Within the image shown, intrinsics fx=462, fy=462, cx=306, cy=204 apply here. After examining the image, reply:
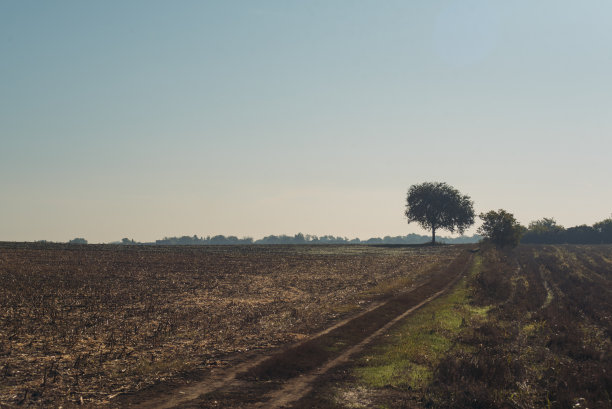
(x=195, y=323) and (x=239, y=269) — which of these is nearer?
(x=195, y=323)

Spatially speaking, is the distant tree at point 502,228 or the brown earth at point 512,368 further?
the distant tree at point 502,228

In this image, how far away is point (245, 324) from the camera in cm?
2400

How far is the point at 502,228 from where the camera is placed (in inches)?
3782

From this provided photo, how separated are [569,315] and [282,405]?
21.5 m

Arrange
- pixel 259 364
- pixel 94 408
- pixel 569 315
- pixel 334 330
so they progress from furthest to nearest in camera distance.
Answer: pixel 569 315 < pixel 334 330 < pixel 259 364 < pixel 94 408

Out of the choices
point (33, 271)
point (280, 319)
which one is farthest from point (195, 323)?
point (33, 271)

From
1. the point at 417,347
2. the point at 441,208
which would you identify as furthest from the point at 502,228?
the point at 417,347

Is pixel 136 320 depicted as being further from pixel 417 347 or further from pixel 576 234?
pixel 576 234

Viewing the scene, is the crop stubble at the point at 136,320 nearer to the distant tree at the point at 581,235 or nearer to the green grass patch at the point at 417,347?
the green grass patch at the point at 417,347

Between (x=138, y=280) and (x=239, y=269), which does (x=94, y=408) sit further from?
(x=239, y=269)

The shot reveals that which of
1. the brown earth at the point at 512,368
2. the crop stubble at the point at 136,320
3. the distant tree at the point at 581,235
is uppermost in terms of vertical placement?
the distant tree at the point at 581,235

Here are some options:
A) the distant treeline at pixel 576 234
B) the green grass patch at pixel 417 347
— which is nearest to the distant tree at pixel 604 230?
the distant treeline at pixel 576 234

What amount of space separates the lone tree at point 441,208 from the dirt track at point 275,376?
387 ft

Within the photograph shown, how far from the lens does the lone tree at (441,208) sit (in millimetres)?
138250
